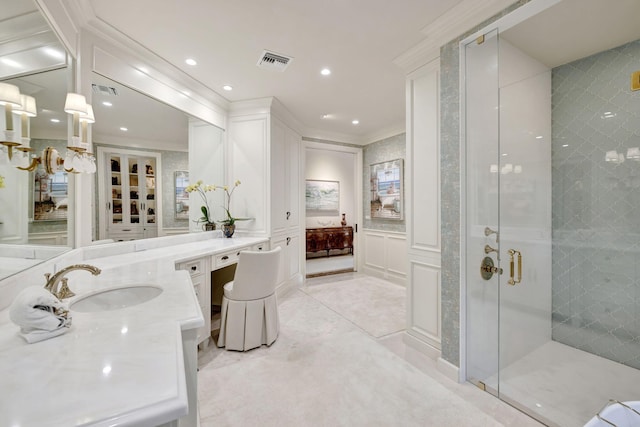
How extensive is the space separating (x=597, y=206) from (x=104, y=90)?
403cm

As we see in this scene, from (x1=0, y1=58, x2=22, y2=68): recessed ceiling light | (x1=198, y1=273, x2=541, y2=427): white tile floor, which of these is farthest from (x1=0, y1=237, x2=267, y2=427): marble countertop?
(x1=198, y1=273, x2=541, y2=427): white tile floor

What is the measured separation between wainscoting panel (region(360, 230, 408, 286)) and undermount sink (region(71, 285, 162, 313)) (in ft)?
11.8

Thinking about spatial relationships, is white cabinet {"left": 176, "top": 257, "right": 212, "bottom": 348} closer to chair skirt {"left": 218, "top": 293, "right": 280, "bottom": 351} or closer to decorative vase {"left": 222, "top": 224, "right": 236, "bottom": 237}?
chair skirt {"left": 218, "top": 293, "right": 280, "bottom": 351}

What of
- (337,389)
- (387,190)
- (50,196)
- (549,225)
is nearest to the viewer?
(50,196)

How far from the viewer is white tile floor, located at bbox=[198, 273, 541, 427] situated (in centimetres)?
160

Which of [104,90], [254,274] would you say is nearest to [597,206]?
[254,274]

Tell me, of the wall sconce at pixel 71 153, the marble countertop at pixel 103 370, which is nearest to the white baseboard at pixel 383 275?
the marble countertop at pixel 103 370

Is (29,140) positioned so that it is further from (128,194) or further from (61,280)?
(128,194)

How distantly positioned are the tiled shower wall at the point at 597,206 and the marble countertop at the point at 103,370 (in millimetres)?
2922

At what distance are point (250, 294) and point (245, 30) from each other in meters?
2.15

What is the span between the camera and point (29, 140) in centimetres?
117

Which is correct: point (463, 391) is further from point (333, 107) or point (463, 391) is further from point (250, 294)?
point (333, 107)

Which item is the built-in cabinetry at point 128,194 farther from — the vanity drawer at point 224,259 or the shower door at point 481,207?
the shower door at point 481,207

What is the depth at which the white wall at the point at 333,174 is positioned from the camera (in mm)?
6566
